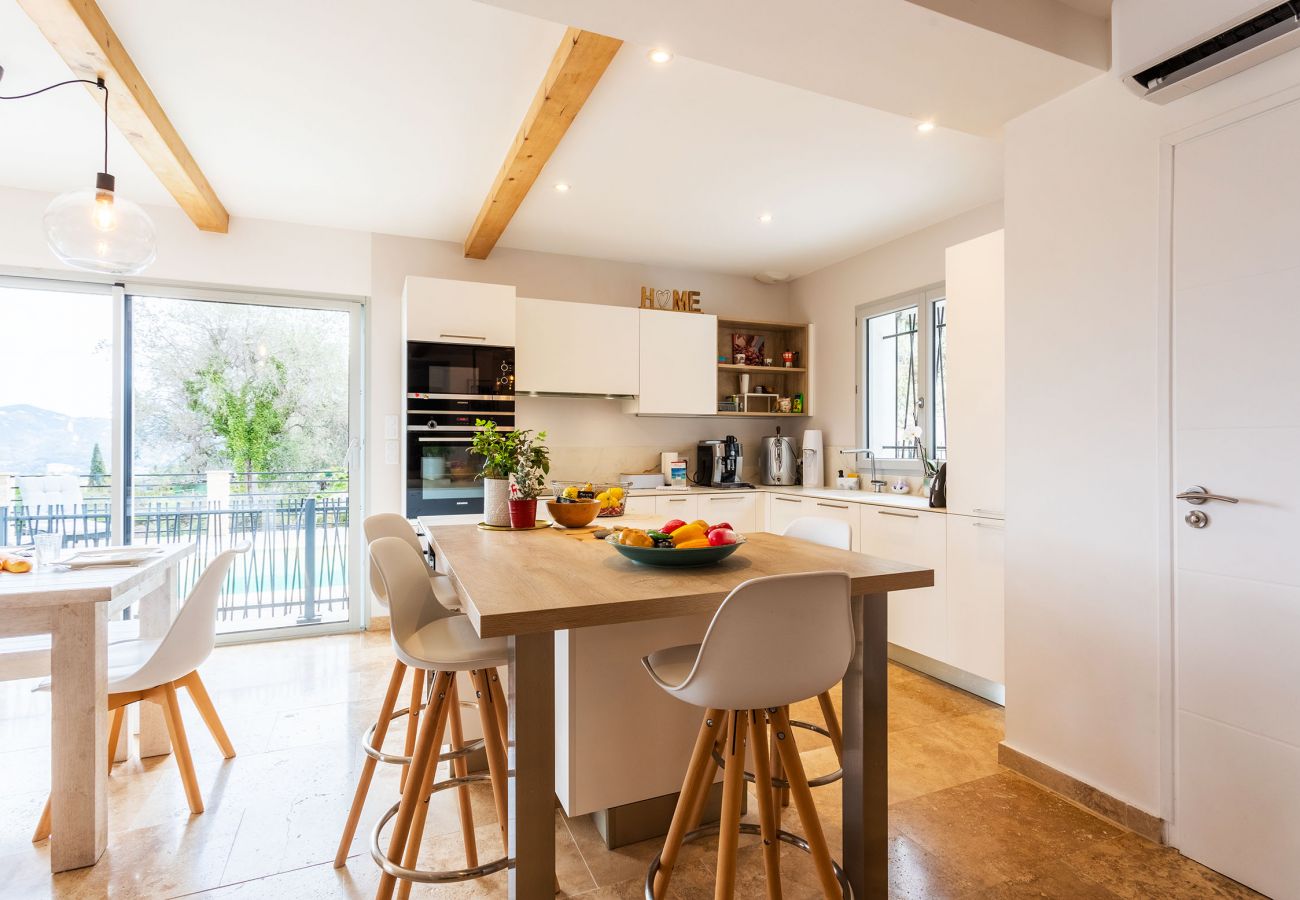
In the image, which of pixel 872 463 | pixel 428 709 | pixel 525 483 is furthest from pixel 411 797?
pixel 872 463

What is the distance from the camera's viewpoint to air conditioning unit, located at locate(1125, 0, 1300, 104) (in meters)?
1.59

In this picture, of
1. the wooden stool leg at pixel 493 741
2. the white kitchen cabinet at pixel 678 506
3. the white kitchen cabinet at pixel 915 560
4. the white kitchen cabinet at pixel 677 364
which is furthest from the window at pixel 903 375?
the wooden stool leg at pixel 493 741

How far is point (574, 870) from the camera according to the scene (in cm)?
181

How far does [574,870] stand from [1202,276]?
95.8 inches

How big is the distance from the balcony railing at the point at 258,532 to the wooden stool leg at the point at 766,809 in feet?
11.9

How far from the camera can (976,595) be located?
3.05 meters

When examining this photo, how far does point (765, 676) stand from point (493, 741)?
2.56ft

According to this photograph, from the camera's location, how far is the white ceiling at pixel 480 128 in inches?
82.1

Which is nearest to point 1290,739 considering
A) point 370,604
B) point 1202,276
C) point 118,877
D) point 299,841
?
point 1202,276

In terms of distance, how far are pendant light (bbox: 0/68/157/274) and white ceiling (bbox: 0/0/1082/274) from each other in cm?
51

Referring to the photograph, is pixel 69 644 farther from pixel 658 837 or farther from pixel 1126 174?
pixel 1126 174

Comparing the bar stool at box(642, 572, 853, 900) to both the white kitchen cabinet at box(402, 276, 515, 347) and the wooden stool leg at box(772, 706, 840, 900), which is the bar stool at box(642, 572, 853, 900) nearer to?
the wooden stool leg at box(772, 706, 840, 900)

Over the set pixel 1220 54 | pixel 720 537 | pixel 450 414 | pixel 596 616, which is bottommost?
pixel 596 616

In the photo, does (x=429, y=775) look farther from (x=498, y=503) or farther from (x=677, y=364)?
(x=677, y=364)
